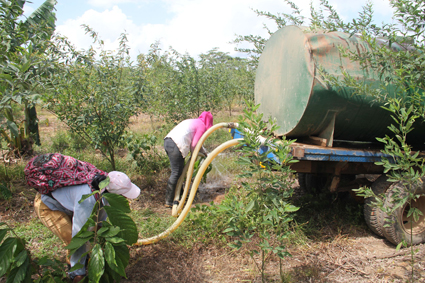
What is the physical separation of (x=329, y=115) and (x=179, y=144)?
1.96 meters

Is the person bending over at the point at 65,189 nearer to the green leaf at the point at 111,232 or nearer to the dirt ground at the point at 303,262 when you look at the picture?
the green leaf at the point at 111,232

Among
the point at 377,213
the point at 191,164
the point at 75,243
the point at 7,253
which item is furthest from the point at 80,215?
the point at 377,213

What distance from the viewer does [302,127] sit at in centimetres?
326

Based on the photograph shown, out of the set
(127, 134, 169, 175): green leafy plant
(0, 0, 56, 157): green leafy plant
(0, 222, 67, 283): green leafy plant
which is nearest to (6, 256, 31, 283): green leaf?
(0, 222, 67, 283): green leafy plant

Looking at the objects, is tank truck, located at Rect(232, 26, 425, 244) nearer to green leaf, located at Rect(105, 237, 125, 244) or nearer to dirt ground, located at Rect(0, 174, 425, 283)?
dirt ground, located at Rect(0, 174, 425, 283)

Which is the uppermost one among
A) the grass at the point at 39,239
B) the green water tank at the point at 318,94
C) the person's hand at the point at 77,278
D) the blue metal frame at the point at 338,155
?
the green water tank at the point at 318,94

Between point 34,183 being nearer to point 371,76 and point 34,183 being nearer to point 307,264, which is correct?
point 307,264

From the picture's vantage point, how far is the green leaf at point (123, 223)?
92.2 inches

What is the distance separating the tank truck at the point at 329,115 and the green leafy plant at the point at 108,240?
1.64 metres

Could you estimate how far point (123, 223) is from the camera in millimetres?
2441

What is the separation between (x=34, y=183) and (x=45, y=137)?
6.76 metres

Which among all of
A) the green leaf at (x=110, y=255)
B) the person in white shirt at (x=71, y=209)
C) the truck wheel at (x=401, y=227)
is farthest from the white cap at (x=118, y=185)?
the truck wheel at (x=401, y=227)

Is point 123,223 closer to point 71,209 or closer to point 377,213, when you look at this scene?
point 71,209

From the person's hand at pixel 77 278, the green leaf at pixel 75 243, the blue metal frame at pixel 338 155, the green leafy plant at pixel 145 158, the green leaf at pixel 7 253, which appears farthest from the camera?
the green leafy plant at pixel 145 158
